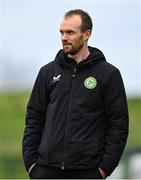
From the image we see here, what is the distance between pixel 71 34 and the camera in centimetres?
906

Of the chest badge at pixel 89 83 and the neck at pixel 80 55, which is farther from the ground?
the neck at pixel 80 55

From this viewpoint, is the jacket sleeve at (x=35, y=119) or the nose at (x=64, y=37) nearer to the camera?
the nose at (x=64, y=37)

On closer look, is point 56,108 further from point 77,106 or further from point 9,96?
point 9,96

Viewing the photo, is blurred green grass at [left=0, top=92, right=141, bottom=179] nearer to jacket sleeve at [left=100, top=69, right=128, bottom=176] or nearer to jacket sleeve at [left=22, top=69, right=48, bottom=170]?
jacket sleeve at [left=22, top=69, right=48, bottom=170]

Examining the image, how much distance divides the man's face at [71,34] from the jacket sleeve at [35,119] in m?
0.45

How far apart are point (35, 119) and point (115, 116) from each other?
78cm

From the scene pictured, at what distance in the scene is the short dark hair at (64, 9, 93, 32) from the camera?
9.13 meters

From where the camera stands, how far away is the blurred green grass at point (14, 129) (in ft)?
79.0

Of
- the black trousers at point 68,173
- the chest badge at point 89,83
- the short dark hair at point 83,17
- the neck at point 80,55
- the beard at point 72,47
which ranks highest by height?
the short dark hair at point 83,17

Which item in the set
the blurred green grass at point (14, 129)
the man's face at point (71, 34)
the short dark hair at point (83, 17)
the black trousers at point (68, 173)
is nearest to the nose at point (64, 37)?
the man's face at point (71, 34)

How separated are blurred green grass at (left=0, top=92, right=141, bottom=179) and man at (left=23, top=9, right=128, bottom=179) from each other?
13.8 m

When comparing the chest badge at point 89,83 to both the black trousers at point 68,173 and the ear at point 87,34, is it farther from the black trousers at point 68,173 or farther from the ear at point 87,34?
the black trousers at point 68,173

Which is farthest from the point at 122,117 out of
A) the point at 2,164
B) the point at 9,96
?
the point at 9,96

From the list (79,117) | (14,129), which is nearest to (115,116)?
(79,117)
